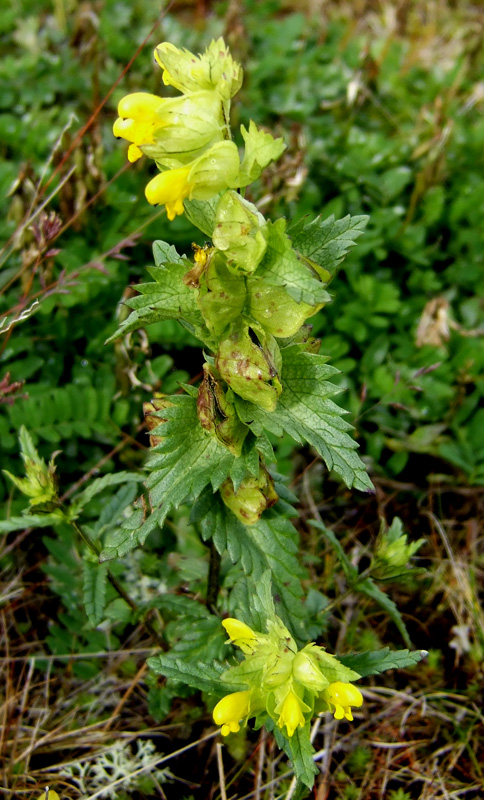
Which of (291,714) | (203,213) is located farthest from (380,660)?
(203,213)

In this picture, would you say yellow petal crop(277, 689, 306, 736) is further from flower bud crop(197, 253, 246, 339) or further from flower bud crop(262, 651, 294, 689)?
flower bud crop(197, 253, 246, 339)

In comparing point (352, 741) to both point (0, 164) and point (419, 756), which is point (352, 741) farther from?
point (0, 164)

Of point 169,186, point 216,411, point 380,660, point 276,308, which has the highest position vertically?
point 169,186

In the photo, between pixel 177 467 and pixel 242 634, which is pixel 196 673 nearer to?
pixel 242 634

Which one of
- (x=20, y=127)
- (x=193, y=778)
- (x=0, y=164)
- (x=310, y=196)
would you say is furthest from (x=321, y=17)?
(x=193, y=778)

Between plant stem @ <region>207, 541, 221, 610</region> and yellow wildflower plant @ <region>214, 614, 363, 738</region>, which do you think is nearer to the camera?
yellow wildflower plant @ <region>214, 614, 363, 738</region>

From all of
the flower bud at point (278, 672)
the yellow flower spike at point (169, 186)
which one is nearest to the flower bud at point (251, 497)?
the flower bud at point (278, 672)

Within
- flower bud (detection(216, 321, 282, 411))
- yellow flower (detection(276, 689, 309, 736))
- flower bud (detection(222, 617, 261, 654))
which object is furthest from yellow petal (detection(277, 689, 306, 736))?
flower bud (detection(216, 321, 282, 411))
